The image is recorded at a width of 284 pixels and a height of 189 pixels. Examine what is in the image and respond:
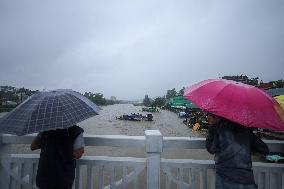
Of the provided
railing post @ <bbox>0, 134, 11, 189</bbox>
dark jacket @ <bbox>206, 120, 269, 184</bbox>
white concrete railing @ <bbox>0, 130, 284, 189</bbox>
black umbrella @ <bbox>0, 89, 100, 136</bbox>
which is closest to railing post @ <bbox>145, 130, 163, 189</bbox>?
white concrete railing @ <bbox>0, 130, 284, 189</bbox>

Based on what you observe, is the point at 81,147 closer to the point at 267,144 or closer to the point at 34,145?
the point at 34,145

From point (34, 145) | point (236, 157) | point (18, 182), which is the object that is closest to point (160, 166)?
point (236, 157)

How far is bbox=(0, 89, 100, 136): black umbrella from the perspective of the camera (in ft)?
7.99

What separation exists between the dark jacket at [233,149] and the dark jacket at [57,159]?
1.40 m

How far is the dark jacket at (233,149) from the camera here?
8.33 ft

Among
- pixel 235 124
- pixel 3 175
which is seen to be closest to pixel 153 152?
pixel 235 124

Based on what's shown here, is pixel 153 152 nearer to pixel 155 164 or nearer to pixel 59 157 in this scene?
pixel 155 164

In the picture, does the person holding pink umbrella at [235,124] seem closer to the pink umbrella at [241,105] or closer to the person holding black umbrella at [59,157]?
A: the pink umbrella at [241,105]

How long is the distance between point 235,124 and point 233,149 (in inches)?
10.1

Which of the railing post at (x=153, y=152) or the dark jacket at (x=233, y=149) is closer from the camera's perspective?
the dark jacket at (x=233, y=149)

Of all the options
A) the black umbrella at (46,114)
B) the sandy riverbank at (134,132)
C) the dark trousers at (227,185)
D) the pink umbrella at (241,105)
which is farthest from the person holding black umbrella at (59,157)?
the dark trousers at (227,185)

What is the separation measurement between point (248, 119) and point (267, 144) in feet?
2.38

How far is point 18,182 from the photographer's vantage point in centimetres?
318

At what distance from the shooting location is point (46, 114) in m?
2.53
